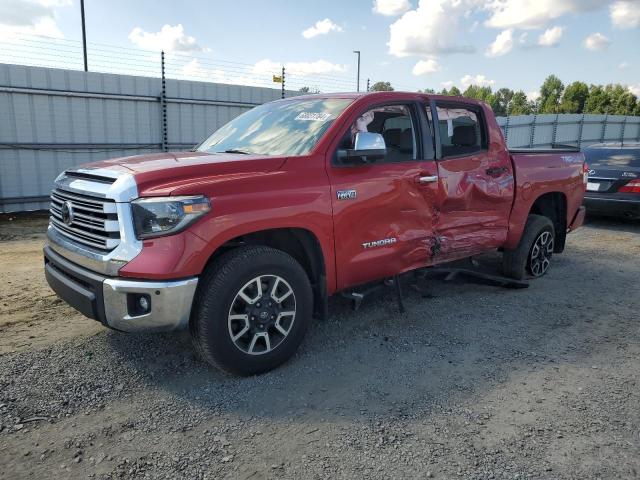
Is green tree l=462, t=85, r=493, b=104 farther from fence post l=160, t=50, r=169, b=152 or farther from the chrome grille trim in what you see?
the chrome grille trim

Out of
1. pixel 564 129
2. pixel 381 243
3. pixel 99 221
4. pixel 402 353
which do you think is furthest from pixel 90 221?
pixel 564 129

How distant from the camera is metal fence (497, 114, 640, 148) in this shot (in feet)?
67.2

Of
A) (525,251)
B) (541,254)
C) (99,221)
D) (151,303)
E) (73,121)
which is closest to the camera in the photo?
(151,303)

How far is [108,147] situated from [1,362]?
787 centimetres

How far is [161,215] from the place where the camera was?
9.98 feet

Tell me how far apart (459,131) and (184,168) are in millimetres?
2836

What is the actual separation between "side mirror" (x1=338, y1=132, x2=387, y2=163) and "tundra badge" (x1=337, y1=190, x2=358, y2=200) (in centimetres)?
23

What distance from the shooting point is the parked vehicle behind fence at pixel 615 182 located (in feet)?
28.5

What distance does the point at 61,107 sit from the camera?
9875mm

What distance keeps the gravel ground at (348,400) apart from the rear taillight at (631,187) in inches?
189

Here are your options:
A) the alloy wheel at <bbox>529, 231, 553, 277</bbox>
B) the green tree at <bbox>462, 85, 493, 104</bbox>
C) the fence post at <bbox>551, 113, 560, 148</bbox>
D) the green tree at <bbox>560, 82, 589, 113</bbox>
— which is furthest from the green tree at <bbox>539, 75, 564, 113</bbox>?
the alloy wheel at <bbox>529, 231, 553, 277</bbox>

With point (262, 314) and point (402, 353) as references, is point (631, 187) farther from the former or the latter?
point (262, 314)

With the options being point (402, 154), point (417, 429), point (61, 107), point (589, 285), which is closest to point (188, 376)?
point (417, 429)

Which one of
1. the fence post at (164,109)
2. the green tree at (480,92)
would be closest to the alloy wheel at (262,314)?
the fence post at (164,109)
